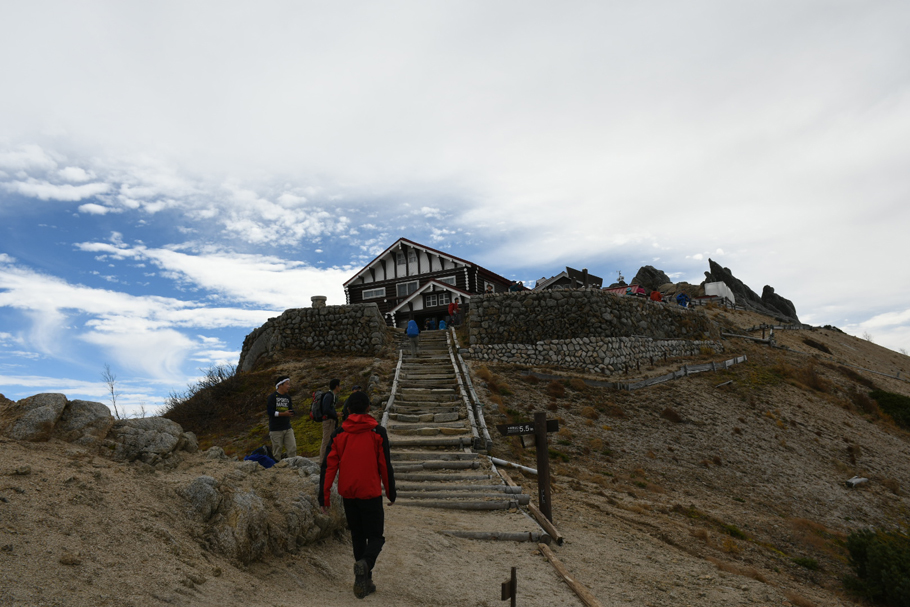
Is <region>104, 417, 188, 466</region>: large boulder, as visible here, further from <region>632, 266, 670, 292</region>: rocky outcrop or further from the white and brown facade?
<region>632, 266, 670, 292</region>: rocky outcrop

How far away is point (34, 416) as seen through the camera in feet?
18.7

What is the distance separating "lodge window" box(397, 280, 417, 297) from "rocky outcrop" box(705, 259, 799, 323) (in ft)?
147

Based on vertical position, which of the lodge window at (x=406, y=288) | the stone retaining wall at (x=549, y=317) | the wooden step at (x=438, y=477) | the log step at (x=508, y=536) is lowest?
the log step at (x=508, y=536)

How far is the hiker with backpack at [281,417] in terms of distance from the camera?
9789mm

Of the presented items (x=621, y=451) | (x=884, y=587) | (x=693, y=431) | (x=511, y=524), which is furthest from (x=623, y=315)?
(x=511, y=524)

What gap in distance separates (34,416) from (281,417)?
14.7 feet

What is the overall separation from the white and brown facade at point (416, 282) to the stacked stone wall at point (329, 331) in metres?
8.76

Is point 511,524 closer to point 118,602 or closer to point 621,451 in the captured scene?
point 118,602

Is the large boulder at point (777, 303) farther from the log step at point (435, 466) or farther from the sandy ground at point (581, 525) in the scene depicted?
the log step at point (435, 466)

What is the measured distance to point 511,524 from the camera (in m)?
8.53

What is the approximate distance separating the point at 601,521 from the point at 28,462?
8.74m

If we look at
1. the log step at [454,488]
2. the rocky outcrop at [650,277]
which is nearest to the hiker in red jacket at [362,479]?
the log step at [454,488]

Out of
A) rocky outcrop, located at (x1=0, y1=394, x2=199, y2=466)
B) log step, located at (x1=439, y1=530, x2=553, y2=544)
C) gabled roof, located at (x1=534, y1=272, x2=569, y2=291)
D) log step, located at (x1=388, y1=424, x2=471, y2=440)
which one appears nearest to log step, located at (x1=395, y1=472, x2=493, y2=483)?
log step, located at (x1=388, y1=424, x2=471, y2=440)

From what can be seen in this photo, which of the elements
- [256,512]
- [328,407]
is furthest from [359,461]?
[328,407]
